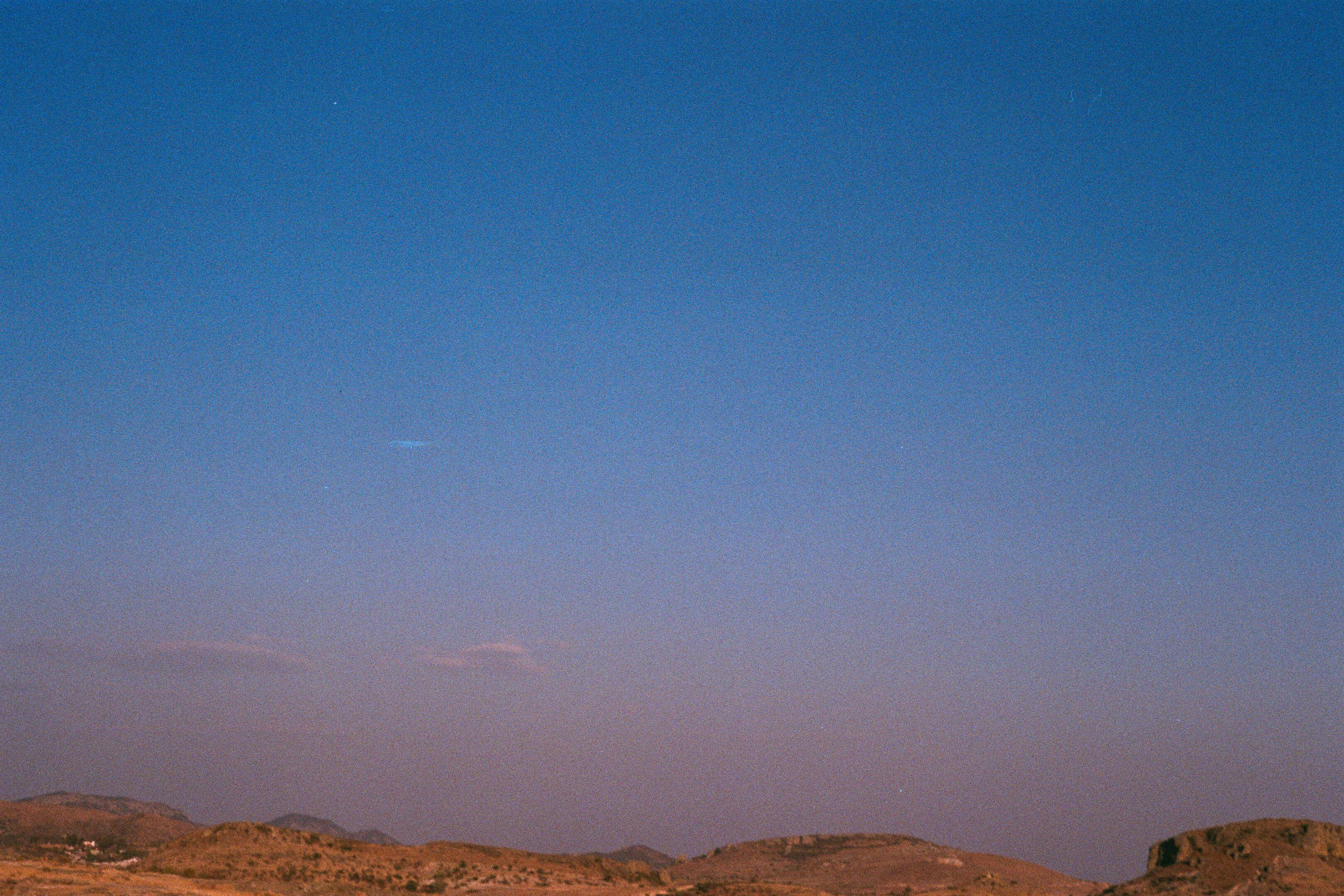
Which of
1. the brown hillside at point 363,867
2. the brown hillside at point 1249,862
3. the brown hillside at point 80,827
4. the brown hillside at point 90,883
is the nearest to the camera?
the brown hillside at point 90,883

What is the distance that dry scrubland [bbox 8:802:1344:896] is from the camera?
5169 cm

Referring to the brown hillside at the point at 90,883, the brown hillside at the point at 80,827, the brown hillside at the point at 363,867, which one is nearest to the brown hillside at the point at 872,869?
the brown hillside at the point at 363,867

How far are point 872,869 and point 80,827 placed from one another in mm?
54460

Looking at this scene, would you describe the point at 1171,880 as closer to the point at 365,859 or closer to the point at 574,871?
the point at 574,871

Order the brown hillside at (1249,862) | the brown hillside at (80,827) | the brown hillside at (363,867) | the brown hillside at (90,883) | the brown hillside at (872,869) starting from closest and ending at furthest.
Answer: the brown hillside at (90,883)
the brown hillside at (1249,862)
the brown hillside at (363,867)
the brown hillside at (872,869)
the brown hillside at (80,827)

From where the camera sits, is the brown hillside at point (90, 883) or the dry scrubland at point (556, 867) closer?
the brown hillside at point (90, 883)

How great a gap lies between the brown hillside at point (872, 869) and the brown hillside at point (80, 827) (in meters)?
36.3

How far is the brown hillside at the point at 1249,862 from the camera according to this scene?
51.2 metres

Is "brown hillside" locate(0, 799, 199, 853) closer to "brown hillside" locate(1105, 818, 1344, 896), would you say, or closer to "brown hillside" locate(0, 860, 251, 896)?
"brown hillside" locate(0, 860, 251, 896)

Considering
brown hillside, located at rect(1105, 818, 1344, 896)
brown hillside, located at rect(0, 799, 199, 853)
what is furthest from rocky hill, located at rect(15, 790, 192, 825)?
brown hillside, located at rect(1105, 818, 1344, 896)

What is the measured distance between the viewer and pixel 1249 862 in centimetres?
5362

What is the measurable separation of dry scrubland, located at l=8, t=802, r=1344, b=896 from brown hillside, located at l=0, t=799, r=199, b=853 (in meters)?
0.17

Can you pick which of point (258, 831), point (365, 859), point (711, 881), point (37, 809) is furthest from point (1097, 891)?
point (37, 809)

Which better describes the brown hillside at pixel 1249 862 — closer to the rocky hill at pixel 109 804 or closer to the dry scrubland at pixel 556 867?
the dry scrubland at pixel 556 867
